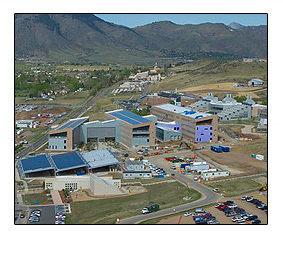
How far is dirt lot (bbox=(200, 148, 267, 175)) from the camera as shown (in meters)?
19.0

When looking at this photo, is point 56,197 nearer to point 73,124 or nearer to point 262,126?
point 73,124

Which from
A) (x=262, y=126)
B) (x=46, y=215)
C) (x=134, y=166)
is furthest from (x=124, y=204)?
(x=262, y=126)

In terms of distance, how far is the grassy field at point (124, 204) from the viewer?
1353 centimetres

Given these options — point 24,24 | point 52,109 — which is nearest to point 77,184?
point 52,109

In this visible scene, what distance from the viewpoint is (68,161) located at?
62.9 ft

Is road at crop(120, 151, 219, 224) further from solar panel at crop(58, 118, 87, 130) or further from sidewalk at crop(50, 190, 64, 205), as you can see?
solar panel at crop(58, 118, 87, 130)

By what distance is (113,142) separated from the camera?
2488 centimetres

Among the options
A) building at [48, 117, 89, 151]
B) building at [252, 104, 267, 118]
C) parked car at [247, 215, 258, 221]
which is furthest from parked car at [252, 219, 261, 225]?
building at [252, 104, 267, 118]

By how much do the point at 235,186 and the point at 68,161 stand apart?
6.76 metres

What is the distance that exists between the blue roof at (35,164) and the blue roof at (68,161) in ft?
1.16

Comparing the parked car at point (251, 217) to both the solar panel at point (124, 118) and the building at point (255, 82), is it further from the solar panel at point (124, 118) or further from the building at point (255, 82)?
the building at point (255, 82)

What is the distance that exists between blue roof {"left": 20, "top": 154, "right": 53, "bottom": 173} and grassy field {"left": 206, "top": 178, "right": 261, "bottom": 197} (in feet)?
20.9

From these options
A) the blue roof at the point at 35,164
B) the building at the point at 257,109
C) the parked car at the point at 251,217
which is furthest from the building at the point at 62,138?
the building at the point at 257,109

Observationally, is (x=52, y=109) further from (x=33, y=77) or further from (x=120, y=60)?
(x=120, y=60)
